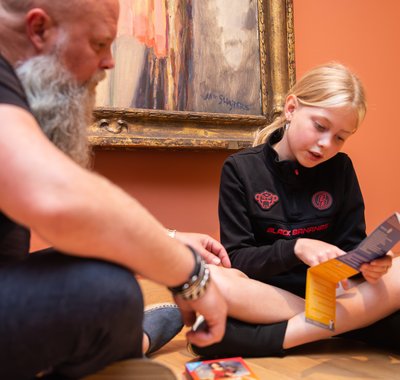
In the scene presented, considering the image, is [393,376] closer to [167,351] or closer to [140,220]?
[167,351]

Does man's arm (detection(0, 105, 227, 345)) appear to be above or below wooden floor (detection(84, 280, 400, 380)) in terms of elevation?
above

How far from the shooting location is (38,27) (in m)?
0.82

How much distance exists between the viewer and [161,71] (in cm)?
201

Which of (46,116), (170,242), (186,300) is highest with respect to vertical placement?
(46,116)

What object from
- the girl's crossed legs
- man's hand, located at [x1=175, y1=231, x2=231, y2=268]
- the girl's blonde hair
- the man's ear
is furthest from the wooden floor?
the man's ear

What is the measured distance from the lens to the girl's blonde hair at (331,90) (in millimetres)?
1398

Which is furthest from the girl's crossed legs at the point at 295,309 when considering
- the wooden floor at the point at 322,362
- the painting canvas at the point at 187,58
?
the painting canvas at the point at 187,58

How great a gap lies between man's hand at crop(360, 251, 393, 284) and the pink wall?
1051 mm

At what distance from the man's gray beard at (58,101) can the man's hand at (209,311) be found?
1.09 ft

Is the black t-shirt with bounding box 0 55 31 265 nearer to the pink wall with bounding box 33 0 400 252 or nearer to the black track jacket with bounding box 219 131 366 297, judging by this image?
the black track jacket with bounding box 219 131 366 297

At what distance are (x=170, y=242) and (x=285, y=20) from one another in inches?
71.0

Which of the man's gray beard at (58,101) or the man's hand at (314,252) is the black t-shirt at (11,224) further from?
the man's hand at (314,252)

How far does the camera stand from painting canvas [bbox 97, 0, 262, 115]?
1.96 m

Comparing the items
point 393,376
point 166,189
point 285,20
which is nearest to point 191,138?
point 166,189
